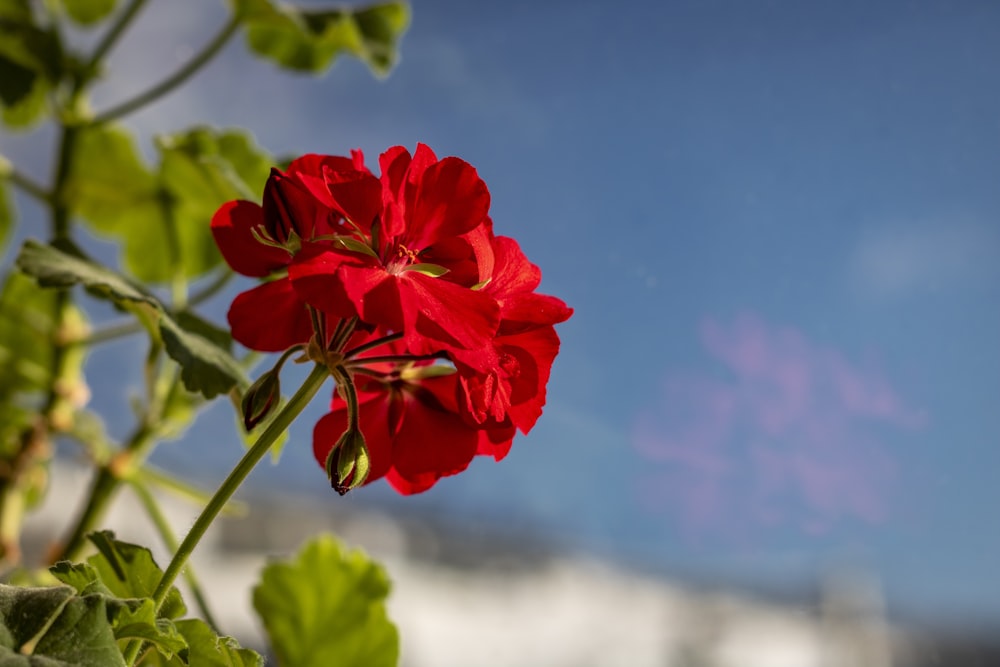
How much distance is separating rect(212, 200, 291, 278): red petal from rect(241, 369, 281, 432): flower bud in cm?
5

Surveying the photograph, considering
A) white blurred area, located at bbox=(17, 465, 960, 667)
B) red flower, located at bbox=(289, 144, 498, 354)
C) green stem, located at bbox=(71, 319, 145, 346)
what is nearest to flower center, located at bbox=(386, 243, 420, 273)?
red flower, located at bbox=(289, 144, 498, 354)

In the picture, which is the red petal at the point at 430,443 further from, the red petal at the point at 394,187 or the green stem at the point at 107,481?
the green stem at the point at 107,481

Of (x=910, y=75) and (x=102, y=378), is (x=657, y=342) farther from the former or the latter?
(x=102, y=378)

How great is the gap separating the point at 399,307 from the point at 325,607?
0.35 metres

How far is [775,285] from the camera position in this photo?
1.12m

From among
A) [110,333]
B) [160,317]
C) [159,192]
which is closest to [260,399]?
[160,317]

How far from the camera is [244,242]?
0.33 meters

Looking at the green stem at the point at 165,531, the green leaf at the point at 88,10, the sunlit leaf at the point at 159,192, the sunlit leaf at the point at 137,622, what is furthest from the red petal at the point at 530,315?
the green leaf at the point at 88,10

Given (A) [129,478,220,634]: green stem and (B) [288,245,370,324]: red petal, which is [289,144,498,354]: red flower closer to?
(B) [288,245,370,324]: red petal

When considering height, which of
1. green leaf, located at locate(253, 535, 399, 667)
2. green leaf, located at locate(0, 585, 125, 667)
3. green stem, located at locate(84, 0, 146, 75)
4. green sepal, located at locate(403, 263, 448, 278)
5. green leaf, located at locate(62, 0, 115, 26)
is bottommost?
green leaf, located at locate(0, 585, 125, 667)

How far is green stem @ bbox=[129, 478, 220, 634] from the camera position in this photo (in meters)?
0.51

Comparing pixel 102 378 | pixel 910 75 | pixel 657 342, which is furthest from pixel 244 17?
pixel 910 75

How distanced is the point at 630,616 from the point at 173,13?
3.71 ft

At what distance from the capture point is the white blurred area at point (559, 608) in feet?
4.52
